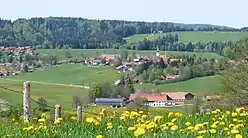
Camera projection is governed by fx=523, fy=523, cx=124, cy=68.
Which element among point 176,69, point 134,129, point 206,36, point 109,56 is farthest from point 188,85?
point 134,129

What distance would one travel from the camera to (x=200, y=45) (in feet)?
518

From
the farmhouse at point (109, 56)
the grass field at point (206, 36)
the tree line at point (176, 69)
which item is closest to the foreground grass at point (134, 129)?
the tree line at point (176, 69)

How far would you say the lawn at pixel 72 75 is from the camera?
118688 mm

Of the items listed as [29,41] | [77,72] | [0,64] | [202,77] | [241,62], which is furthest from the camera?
[29,41]

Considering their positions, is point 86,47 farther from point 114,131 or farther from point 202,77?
point 114,131

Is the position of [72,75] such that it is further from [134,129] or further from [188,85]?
[134,129]

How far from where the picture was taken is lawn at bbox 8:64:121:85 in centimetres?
11869

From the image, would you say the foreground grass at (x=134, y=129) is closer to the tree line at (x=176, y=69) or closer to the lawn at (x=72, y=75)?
the tree line at (x=176, y=69)

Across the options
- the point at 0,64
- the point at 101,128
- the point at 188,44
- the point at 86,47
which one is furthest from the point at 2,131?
the point at 86,47

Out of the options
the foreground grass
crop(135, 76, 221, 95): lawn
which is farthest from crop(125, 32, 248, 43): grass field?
the foreground grass

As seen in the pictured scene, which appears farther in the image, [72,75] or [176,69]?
[72,75]

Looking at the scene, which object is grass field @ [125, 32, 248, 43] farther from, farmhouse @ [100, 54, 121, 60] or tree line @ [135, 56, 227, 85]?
tree line @ [135, 56, 227, 85]

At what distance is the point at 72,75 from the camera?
4968 inches

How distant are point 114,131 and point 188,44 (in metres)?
156
